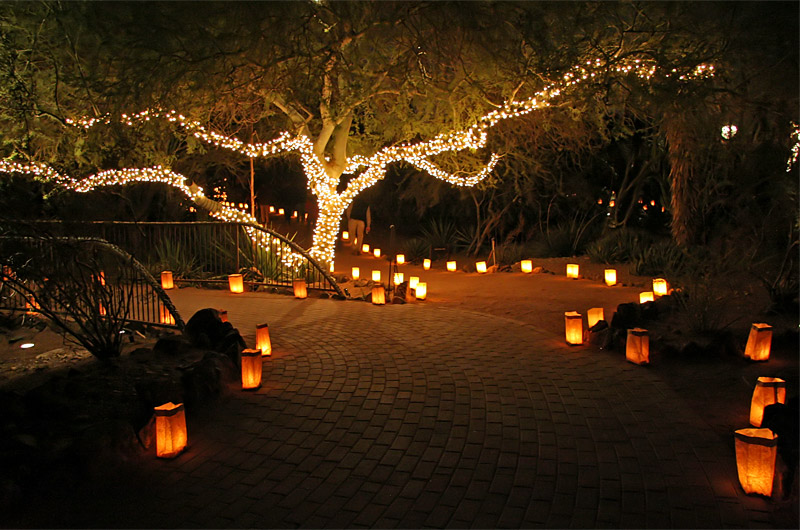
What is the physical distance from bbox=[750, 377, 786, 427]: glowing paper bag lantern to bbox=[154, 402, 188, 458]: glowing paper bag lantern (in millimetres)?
4324

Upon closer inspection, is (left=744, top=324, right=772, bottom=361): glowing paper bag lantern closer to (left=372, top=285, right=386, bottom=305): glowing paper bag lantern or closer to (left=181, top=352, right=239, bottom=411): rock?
(left=181, top=352, right=239, bottom=411): rock

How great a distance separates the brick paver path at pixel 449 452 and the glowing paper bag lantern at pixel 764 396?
1.32 ft

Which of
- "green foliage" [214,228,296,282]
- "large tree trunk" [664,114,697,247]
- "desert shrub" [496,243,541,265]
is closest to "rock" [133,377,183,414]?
"green foliage" [214,228,296,282]

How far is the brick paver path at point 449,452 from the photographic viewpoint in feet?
11.0

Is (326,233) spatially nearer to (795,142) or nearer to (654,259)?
(654,259)

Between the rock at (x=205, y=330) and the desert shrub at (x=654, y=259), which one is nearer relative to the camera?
the rock at (x=205, y=330)

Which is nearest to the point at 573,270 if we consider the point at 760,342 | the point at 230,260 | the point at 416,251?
the point at 416,251

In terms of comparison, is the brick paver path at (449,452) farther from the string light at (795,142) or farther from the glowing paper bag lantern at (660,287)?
the string light at (795,142)

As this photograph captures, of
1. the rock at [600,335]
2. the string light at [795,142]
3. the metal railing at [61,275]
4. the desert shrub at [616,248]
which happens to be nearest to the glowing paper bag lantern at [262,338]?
the metal railing at [61,275]

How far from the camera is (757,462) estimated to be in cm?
346

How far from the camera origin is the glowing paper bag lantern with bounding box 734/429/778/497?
3.45m

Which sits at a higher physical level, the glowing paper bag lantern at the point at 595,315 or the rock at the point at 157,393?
the glowing paper bag lantern at the point at 595,315

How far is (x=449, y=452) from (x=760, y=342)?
12.5ft

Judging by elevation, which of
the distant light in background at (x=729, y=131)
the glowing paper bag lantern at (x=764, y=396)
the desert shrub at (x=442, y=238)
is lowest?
the glowing paper bag lantern at (x=764, y=396)
